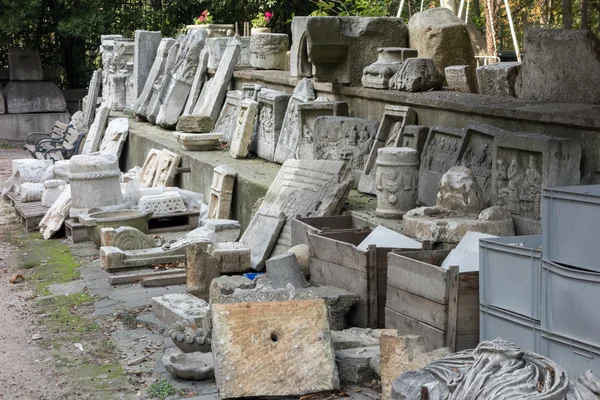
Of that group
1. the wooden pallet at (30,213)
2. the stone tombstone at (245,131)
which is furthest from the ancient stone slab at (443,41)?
the wooden pallet at (30,213)

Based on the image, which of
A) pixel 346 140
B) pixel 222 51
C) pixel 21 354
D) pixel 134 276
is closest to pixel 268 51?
pixel 222 51

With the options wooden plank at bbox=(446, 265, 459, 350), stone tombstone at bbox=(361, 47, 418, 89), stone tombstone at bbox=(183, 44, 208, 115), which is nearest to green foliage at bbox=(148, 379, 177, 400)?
wooden plank at bbox=(446, 265, 459, 350)

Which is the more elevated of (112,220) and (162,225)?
(112,220)

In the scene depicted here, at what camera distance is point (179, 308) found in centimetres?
662

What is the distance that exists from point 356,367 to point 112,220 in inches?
191

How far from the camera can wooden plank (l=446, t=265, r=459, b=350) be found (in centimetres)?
500

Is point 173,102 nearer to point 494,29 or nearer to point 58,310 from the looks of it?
point 494,29

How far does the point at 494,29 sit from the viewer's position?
559 inches

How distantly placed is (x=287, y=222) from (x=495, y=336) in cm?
346

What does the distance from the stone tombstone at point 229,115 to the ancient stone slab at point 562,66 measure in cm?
573

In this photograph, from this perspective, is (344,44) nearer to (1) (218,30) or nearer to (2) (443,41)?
(2) (443,41)

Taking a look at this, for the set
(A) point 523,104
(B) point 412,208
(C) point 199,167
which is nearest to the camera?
(A) point 523,104

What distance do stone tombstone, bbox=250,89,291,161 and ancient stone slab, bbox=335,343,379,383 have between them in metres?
5.72

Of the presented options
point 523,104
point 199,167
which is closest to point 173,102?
point 199,167
